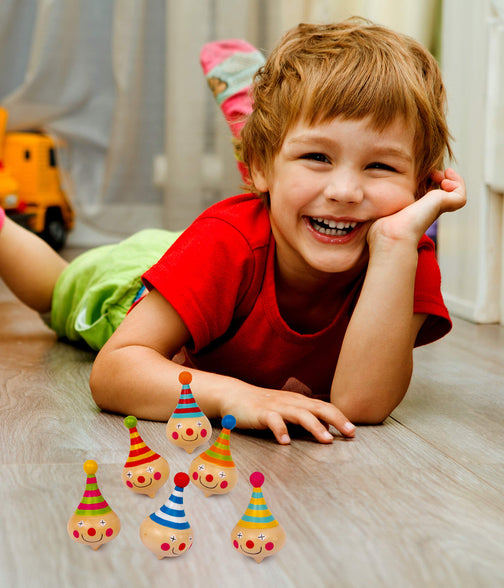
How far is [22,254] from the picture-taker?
1.36 m

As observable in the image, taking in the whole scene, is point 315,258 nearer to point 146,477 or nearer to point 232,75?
point 146,477

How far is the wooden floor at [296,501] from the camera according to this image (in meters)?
0.54

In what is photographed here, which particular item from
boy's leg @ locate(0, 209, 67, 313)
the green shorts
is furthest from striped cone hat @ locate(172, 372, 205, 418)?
boy's leg @ locate(0, 209, 67, 313)

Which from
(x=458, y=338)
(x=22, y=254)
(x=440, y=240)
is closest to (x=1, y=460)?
(x=22, y=254)

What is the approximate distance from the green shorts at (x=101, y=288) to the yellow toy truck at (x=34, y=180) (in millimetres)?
985

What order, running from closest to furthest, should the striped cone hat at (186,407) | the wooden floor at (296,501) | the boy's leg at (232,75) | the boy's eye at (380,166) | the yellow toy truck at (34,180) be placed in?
the wooden floor at (296,501)
the striped cone hat at (186,407)
the boy's eye at (380,166)
the boy's leg at (232,75)
the yellow toy truck at (34,180)

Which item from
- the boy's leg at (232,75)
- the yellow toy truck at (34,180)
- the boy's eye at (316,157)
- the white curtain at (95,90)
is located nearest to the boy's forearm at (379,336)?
the boy's eye at (316,157)

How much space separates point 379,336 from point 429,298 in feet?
0.40

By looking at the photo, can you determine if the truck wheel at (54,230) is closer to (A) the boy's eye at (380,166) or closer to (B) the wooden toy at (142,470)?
(A) the boy's eye at (380,166)

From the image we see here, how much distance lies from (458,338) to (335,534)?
92cm

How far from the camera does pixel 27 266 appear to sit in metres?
1.36

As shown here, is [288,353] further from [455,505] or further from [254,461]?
[455,505]

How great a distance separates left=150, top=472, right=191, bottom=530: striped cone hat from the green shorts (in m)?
0.65

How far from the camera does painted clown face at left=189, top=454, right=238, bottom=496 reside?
0.66 meters
